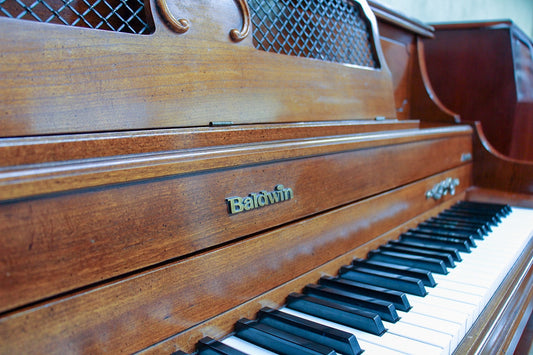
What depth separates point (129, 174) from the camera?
2.40 ft

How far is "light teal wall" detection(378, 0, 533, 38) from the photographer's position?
139 inches

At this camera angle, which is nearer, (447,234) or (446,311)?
(446,311)

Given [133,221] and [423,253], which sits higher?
[133,221]

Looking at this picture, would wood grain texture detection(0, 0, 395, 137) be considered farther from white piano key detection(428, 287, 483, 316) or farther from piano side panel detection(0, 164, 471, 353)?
white piano key detection(428, 287, 483, 316)

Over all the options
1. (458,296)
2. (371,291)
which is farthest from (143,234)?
(458,296)

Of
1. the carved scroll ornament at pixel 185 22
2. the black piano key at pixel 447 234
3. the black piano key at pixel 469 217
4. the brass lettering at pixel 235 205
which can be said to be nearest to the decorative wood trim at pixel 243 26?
the carved scroll ornament at pixel 185 22

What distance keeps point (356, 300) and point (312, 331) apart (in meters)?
0.19

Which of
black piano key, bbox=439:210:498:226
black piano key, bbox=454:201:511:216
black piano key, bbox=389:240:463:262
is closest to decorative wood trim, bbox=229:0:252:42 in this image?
black piano key, bbox=389:240:463:262

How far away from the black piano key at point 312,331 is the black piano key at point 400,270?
42 cm

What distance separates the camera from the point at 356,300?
1.05 m

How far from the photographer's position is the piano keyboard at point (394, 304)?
862 millimetres

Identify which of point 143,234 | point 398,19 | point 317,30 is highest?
point 398,19

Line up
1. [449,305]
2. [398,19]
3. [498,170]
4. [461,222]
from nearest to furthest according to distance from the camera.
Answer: [449,305] → [461,222] → [398,19] → [498,170]

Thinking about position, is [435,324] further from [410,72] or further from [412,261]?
[410,72]
